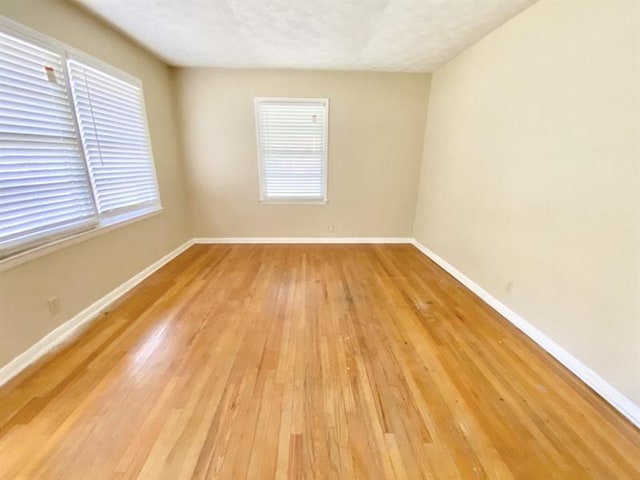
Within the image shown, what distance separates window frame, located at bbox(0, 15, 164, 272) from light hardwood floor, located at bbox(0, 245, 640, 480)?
72 cm

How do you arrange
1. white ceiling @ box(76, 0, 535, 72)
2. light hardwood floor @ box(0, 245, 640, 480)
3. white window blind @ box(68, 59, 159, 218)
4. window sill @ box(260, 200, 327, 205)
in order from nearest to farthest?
light hardwood floor @ box(0, 245, 640, 480) < white ceiling @ box(76, 0, 535, 72) < white window blind @ box(68, 59, 159, 218) < window sill @ box(260, 200, 327, 205)

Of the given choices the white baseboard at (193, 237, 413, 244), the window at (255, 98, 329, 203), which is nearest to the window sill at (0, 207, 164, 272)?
the white baseboard at (193, 237, 413, 244)

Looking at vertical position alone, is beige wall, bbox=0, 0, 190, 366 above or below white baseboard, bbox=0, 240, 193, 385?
above

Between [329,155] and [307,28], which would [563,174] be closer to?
[307,28]

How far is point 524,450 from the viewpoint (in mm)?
1375

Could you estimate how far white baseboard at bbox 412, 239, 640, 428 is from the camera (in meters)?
1.58

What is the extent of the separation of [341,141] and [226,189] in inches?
76.1

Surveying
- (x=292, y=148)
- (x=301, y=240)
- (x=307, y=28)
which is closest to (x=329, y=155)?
(x=292, y=148)

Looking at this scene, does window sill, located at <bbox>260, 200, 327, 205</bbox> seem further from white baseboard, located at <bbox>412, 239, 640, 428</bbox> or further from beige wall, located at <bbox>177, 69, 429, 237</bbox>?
white baseboard, located at <bbox>412, 239, 640, 428</bbox>

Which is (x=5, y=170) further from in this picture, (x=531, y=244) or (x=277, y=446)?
(x=531, y=244)

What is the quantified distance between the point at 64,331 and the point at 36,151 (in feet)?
4.43

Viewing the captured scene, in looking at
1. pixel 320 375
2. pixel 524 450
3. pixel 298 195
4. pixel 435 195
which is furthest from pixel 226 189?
pixel 524 450

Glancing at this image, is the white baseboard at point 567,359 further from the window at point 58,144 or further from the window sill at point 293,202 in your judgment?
the window at point 58,144

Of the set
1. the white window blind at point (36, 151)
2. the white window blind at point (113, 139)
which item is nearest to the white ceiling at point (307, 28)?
the white window blind at point (113, 139)
